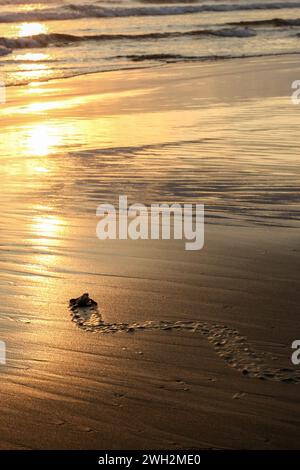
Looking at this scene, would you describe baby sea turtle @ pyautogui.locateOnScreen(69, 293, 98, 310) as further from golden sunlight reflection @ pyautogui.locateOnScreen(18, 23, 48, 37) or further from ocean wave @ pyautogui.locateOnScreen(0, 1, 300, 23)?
ocean wave @ pyautogui.locateOnScreen(0, 1, 300, 23)

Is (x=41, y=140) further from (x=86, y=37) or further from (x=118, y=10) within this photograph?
(x=118, y=10)

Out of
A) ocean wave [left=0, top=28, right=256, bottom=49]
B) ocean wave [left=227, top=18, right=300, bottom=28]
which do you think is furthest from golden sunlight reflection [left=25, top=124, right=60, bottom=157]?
ocean wave [left=227, top=18, right=300, bottom=28]

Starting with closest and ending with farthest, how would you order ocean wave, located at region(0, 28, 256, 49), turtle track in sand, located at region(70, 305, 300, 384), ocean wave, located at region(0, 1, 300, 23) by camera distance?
turtle track in sand, located at region(70, 305, 300, 384) → ocean wave, located at region(0, 28, 256, 49) → ocean wave, located at region(0, 1, 300, 23)

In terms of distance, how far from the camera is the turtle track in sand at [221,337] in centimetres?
362

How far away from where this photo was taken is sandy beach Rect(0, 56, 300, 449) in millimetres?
3260

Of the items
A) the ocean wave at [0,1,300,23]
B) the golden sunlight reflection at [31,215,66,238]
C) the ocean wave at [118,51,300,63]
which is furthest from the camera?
the ocean wave at [0,1,300,23]

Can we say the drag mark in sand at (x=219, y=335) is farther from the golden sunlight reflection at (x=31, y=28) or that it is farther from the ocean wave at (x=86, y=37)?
the golden sunlight reflection at (x=31, y=28)

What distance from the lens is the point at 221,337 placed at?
4.01 meters

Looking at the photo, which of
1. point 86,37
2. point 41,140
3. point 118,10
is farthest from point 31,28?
point 41,140

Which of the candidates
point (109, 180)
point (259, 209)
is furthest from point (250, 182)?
point (109, 180)

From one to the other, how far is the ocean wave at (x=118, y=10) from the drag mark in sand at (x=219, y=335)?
40753 millimetres

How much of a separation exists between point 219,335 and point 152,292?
2.51 ft

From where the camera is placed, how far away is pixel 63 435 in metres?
3.15

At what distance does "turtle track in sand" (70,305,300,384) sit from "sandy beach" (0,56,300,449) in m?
0.02
